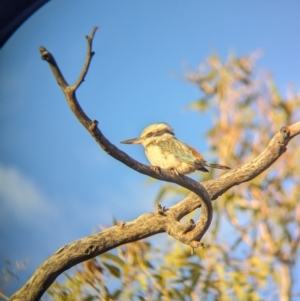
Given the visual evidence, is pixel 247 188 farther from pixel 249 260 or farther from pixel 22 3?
pixel 22 3

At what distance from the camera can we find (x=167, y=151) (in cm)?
146

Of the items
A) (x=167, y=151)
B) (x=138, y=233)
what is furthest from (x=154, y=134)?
(x=138, y=233)

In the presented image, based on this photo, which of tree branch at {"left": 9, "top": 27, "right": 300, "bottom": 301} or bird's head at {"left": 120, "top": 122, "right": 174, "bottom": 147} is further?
bird's head at {"left": 120, "top": 122, "right": 174, "bottom": 147}

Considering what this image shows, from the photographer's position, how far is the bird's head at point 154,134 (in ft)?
5.05

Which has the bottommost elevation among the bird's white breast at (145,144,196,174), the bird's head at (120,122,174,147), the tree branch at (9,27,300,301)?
the tree branch at (9,27,300,301)

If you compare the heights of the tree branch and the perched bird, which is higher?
the perched bird

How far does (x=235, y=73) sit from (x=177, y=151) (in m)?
0.65

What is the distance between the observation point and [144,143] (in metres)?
1.55

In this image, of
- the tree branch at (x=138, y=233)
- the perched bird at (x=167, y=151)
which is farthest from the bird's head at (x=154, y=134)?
the tree branch at (x=138, y=233)

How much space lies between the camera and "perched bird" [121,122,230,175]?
4.74ft

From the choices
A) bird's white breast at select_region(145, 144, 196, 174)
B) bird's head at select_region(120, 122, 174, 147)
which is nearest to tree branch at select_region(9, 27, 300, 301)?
bird's white breast at select_region(145, 144, 196, 174)

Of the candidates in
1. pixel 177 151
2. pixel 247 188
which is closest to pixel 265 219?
pixel 247 188

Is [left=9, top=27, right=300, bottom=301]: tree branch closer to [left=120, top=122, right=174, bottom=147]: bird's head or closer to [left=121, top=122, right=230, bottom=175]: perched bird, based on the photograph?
[left=121, top=122, right=230, bottom=175]: perched bird

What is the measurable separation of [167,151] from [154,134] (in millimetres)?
108
